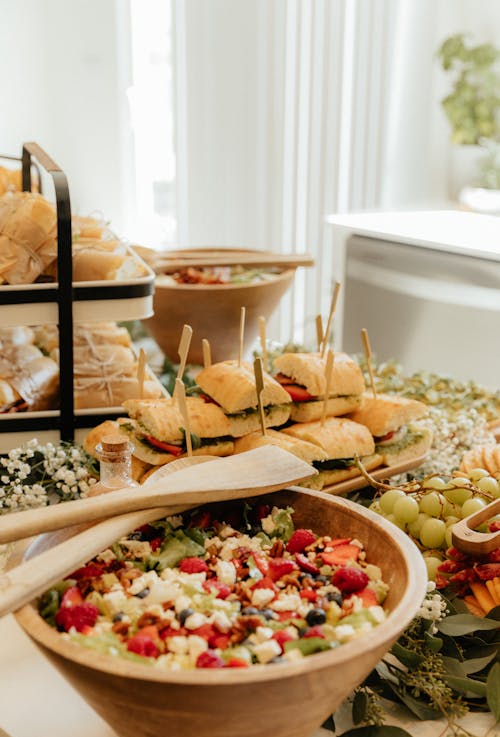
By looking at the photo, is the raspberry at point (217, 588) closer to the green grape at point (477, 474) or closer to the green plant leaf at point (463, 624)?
the green plant leaf at point (463, 624)

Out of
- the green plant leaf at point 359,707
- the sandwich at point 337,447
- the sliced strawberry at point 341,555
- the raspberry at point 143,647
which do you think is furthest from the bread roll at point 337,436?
the raspberry at point 143,647

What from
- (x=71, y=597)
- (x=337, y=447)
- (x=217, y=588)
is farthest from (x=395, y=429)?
(x=71, y=597)

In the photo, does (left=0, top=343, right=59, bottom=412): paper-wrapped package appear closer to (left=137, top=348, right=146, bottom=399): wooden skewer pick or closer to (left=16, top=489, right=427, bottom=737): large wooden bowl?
(left=137, top=348, right=146, bottom=399): wooden skewer pick

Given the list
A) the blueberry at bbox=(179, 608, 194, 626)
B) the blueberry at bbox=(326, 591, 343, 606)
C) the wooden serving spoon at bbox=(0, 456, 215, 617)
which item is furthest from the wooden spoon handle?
the blueberry at bbox=(326, 591, 343, 606)

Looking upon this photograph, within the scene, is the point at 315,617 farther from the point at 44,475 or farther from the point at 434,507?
the point at 44,475

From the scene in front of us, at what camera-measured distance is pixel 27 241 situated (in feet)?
4.21

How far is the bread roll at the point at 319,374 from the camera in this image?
1315 mm

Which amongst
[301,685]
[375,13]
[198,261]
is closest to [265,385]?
[301,685]

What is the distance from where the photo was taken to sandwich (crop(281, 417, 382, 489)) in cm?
124

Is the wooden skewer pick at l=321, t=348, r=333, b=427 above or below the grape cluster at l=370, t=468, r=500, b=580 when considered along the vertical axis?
above

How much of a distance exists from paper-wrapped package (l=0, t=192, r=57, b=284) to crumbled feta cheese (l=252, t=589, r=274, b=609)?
2.21 ft

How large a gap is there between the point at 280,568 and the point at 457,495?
0.33m

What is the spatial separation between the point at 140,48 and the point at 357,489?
8.92ft

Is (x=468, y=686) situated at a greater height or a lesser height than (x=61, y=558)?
lesser
